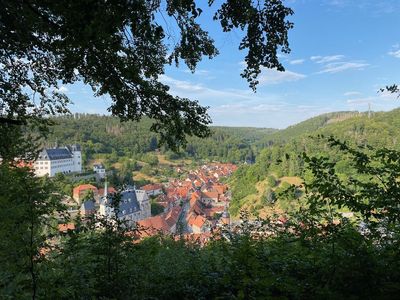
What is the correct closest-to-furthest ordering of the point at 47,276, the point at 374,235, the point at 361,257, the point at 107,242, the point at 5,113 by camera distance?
the point at 47,276 < the point at 361,257 < the point at 374,235 < the point at 107,242 < the point at 5,113

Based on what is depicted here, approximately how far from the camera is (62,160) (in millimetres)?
85812

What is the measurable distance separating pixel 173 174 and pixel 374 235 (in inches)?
4308

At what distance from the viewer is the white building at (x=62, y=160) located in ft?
269

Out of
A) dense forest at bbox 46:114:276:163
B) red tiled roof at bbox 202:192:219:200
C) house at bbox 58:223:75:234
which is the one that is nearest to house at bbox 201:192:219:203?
red tiled roof at bbox 202:192:219:200

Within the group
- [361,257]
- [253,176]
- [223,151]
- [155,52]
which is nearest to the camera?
[361,257]

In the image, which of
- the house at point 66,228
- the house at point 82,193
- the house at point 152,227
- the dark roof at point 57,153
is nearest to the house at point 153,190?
the dark roof at point 57,153

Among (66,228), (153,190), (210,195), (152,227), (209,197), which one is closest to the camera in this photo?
(66,228)

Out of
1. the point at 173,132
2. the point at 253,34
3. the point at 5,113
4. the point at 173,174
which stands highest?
the point at 253,34

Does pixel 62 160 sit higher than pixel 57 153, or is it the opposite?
pixel 57 153

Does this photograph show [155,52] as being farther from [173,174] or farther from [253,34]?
[173,174]

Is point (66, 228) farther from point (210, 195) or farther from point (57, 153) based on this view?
point (57, 153)

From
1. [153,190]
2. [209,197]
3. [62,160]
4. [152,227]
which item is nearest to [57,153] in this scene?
[62,160]

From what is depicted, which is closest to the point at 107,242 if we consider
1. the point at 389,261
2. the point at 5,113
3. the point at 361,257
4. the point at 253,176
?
the point at 361,257

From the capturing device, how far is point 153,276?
448 centimetres
